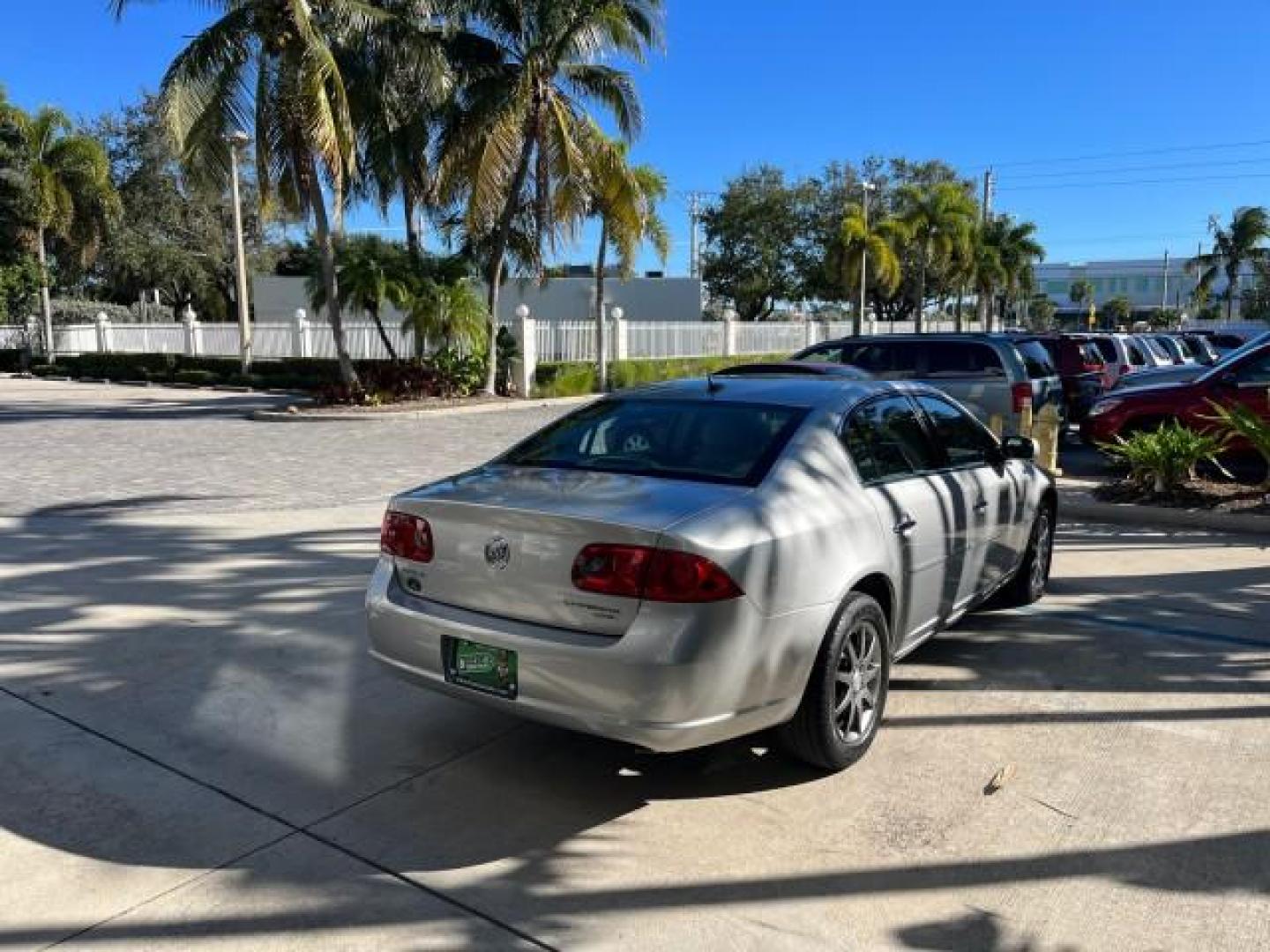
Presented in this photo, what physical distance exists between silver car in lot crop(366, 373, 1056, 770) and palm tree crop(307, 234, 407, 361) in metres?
17.0

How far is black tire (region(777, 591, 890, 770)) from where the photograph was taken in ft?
12.5

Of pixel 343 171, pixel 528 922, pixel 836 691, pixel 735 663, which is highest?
pixel 343 171

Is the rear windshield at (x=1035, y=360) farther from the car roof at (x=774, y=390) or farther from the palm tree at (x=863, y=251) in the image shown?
the palm tree at (x=863, y=251)

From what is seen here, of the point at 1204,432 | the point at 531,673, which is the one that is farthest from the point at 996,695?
the point at 1204,432

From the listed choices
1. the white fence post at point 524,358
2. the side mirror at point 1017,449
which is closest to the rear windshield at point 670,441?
the side mirror at point 1017,449

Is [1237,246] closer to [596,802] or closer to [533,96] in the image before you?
[533,96]

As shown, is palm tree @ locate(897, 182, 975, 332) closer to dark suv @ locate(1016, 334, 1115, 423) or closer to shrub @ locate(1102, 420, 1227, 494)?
dark suv @ locate(1016, 334, 1115, 423)

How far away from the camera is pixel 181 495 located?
1052cm

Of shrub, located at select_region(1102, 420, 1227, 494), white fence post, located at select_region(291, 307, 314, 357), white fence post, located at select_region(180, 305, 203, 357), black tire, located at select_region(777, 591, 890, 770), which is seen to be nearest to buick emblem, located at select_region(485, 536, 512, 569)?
black tire, located at select_region(777, 591, 890, 770)

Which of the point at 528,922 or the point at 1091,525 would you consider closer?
the point at 528,922

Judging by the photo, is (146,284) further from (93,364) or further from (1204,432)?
(1204,432)

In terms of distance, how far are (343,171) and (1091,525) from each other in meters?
15.8

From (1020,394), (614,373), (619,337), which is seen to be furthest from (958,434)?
(619,337)

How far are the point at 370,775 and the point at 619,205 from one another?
19484 millimetres
